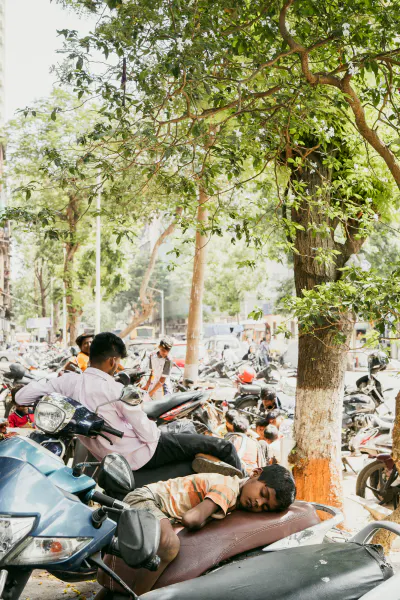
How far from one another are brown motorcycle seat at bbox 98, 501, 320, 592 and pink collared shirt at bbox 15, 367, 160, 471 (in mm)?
811

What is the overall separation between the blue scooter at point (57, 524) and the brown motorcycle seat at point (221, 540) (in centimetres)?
61

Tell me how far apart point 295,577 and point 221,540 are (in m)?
0.50

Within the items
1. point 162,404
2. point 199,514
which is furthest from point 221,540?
point 162,404

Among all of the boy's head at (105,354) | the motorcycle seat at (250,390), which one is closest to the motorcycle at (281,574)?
the boy's head at (105,354)

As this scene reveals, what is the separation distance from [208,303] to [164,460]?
4330 cm

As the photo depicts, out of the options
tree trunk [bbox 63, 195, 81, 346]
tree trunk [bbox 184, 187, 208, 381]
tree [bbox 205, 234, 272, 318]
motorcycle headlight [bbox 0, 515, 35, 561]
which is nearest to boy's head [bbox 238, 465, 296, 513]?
motorcycle headlight [bbox 0, 515, 35, 561]

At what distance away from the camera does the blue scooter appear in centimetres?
187

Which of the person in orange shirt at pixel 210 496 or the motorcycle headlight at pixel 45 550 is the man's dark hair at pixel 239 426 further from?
the motorcycle headlight at pixel 45 550

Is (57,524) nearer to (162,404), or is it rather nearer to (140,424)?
(140,424)

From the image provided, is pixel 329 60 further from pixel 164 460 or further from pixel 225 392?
pixel 225 392

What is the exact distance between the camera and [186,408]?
6023 millimetres

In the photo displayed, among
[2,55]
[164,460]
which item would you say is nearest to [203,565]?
[164,460]

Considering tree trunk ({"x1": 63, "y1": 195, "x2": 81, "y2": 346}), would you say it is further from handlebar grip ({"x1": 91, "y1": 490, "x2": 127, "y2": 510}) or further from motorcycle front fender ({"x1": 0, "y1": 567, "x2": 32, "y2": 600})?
motorcycle front fender ({"x1": 0, "y1": 567, "x2": 32, "y2": 600})

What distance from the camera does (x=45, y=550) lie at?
1954 mm
